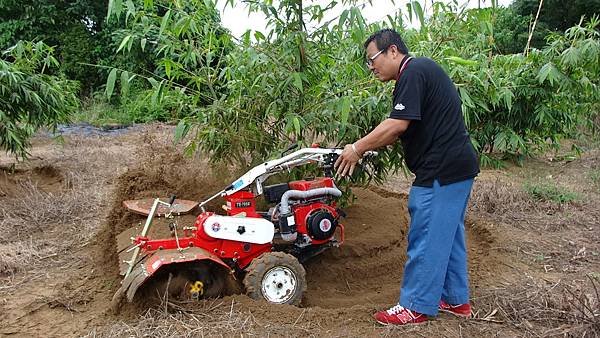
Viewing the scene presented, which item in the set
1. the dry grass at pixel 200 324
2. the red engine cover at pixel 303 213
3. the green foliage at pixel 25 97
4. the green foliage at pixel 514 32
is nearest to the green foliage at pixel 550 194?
the red engine cover at pixel 303 213

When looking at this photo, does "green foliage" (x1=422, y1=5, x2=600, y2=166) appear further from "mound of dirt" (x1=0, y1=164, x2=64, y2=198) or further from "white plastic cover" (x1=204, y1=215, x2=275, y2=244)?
"mound of dirt" (x1=0, y1=164, x2=64, y2=198)

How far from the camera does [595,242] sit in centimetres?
527

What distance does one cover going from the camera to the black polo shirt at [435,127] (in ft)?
10.6

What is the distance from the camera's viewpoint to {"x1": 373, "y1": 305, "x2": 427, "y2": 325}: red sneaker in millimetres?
3463

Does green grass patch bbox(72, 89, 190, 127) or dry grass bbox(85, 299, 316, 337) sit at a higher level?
green grass patch bbox(72, 89, 190, 127)

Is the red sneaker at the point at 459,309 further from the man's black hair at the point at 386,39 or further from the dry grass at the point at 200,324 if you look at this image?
the man's black hair at the point at 386,39

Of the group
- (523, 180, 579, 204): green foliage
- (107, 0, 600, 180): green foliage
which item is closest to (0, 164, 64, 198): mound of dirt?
(107, 0, 600, 180): green foliage

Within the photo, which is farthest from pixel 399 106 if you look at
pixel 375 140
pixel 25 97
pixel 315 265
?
pixel 25 97

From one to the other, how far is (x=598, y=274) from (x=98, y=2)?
17753 millimetres

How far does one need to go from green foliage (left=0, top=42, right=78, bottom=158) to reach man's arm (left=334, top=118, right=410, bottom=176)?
4362 mm

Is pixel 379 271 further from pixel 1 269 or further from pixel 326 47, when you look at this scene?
pixel 1 269

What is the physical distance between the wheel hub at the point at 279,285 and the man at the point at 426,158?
615 millimetres

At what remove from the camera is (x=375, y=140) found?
3.28m

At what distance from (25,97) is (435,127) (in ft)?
16.4
